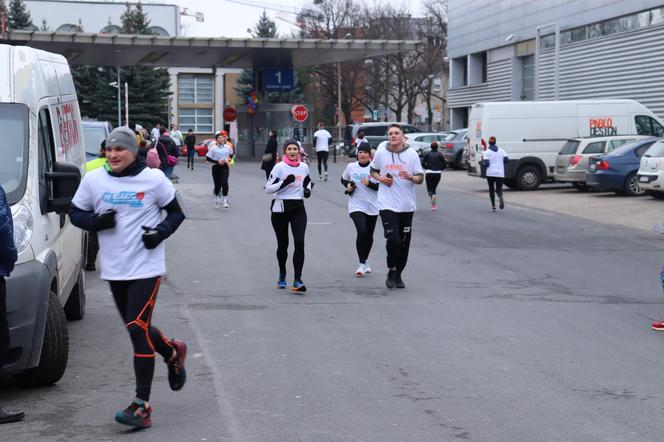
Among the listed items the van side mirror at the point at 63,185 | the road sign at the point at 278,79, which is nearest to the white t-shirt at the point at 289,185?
the van side mirror at the point at 63,185

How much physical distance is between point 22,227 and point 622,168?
21.4 metres

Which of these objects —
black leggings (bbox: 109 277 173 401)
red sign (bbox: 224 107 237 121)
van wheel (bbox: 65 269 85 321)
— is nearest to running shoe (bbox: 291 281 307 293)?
van wheel (bbox: 65 269 85 321)

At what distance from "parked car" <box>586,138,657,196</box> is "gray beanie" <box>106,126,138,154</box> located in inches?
838

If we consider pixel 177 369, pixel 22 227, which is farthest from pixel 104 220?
pixel 177 369

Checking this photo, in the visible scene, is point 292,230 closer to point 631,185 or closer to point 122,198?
point 122,198

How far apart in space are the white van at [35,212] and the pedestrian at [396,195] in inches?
162

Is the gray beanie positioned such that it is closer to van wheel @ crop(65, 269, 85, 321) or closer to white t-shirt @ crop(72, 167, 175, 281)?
white t-shirt @ crop(72, 167, 175, 281)

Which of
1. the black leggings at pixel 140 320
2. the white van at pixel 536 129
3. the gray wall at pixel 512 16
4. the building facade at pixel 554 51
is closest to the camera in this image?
the black leggings at pixel 140 320

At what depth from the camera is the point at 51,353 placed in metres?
6.78

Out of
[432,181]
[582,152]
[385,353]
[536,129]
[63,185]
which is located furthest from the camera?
[536,129]

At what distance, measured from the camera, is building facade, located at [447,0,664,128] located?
40.1 metres

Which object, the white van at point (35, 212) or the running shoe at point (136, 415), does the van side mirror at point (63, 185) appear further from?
the running shoe at point (136, 415)

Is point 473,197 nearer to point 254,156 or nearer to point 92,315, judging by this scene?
point 92,315

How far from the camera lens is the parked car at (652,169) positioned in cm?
2362
